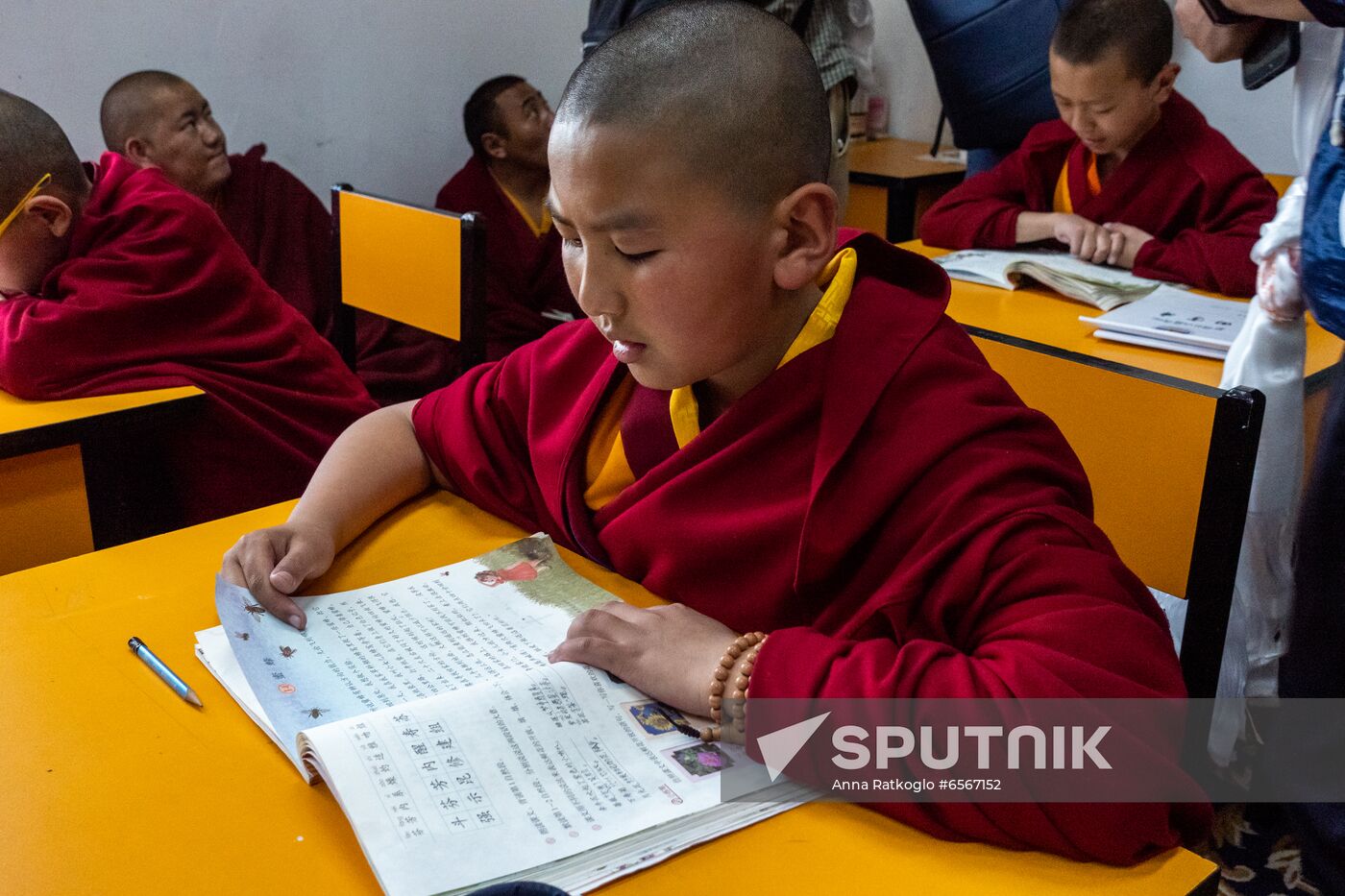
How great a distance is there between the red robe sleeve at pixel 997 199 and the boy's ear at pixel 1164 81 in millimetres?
226

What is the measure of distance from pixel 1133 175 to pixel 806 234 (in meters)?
1.65

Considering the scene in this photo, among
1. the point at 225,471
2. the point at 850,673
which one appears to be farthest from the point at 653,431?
the point at 225,471

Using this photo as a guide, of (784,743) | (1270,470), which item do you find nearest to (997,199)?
(1270,470)

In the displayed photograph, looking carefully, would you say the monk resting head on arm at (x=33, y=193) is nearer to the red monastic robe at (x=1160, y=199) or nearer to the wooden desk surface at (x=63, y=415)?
the wooden desk surface at (x=63, y=415)

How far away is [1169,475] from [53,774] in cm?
95

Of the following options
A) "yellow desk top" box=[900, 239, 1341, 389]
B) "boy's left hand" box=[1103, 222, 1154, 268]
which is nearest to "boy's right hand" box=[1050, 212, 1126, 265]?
"boy's left hand" box=[1103, 222, 1154, 268]

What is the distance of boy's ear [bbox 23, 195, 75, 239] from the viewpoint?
64.0 inches

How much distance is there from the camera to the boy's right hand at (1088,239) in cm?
213

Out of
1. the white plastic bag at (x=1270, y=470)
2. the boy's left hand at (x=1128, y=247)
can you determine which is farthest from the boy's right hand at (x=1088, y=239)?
the white plastic bag at (x=1270, y=470)

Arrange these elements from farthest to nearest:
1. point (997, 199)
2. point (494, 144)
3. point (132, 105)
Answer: point (494, 144) < point (132, 105) < point (997, 199)

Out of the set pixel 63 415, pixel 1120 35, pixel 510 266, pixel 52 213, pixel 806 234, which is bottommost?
pixel 510 266

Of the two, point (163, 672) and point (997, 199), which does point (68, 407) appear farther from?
point (997, 199)

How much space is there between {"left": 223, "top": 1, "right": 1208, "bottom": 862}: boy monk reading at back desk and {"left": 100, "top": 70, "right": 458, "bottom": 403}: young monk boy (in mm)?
1714

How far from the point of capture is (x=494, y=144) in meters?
3.23
